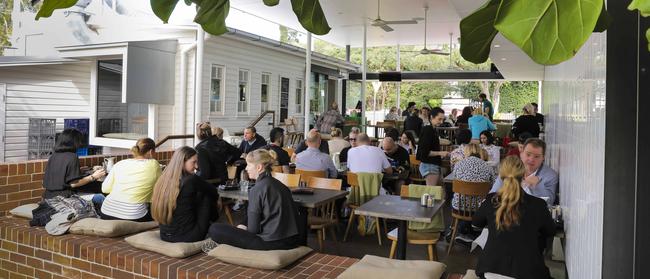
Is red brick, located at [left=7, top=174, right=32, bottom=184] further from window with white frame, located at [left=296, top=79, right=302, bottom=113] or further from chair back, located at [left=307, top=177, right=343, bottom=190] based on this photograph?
window with white frame, located at [left=296, top=79, right=302, bottom=113]

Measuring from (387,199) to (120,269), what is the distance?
279 cm

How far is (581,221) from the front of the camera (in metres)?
3.13

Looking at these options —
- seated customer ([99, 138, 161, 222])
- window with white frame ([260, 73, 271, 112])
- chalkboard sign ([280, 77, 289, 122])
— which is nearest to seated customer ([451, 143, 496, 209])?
seated customer ([99, 138, 161, 222])

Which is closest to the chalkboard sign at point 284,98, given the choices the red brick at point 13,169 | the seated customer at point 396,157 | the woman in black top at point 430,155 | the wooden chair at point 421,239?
the seated customer at point 396,157

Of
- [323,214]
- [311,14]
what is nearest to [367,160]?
[323,214]

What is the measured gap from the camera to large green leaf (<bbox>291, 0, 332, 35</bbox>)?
0.85 metres

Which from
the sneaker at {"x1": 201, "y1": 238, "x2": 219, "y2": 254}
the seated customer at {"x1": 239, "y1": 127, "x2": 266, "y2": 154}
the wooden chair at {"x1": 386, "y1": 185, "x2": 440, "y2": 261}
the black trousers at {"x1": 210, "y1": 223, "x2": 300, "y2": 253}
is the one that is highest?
the seated customer at {"x1": 239, "y1": 127, "x2": 266, "y2": 154}

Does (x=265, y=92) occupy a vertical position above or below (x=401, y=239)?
above

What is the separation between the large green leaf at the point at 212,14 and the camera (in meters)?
0.84

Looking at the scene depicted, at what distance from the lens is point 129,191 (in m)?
5.24

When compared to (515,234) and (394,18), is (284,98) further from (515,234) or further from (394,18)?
(515,234)

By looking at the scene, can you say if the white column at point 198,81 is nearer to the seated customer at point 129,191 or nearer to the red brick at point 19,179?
the red brick at point 19,179

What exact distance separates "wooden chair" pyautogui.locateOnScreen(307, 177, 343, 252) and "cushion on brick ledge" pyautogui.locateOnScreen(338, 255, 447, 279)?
2230 mm

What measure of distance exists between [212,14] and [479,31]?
0.45 meters
